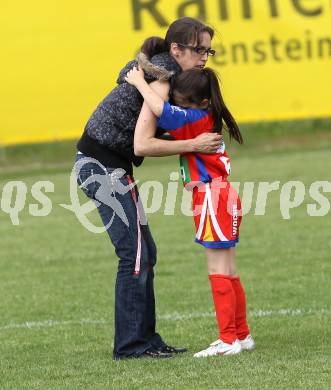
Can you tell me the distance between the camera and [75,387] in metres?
5.28

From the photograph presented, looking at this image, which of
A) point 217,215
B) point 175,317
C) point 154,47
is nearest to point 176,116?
point 154,47

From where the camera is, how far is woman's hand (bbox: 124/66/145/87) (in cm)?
562

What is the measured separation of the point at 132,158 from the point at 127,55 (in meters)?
10.8

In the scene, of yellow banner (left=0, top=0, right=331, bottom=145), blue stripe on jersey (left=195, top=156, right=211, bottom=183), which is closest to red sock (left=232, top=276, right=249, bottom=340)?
blue stripe on jersey (left=195, top=156, right=211, bottom=183)

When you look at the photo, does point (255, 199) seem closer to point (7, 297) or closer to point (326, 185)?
point (326, 185)

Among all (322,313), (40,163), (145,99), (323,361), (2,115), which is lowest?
(40,163)

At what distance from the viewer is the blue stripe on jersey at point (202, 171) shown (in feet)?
19.0

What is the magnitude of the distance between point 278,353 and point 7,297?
2.96 m

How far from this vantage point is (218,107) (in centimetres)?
572

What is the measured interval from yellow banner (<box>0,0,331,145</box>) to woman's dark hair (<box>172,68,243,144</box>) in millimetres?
10173

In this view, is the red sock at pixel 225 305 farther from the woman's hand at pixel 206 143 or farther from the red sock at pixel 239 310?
the woman's hand at pixel 206 143

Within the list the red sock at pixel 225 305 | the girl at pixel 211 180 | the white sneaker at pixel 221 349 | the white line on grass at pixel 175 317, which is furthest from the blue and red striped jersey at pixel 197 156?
the white line on grass at pixel 175 317

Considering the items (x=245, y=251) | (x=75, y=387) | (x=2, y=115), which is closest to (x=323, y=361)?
(x=75, y=387)

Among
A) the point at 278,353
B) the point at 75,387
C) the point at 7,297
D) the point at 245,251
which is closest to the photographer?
the point at 75,387
